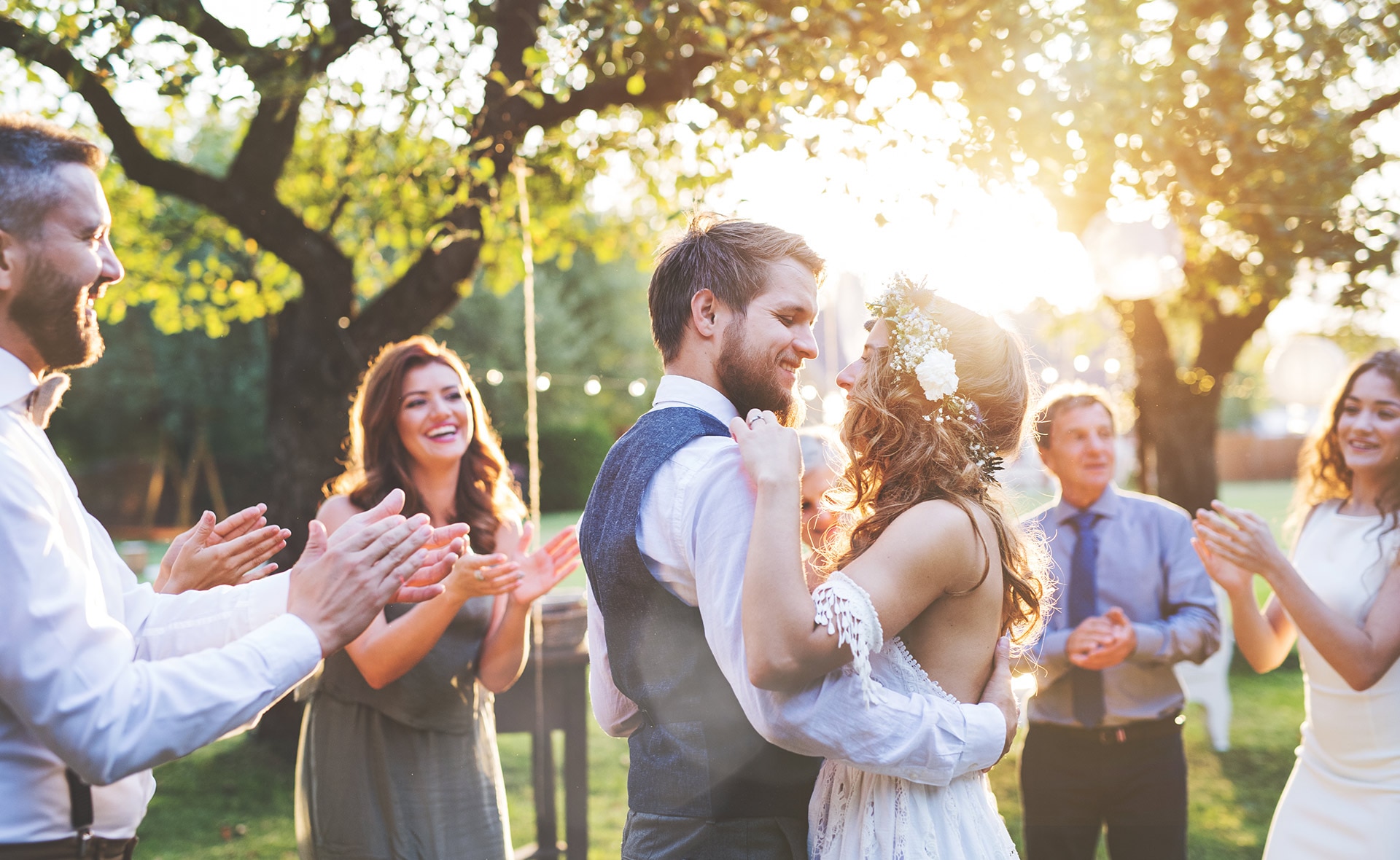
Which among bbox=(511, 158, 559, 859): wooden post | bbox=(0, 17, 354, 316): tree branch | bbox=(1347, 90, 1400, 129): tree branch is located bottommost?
bbox=(511, 158, 559, 859): wooden post

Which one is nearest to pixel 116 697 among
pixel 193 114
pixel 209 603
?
pixel 209 603

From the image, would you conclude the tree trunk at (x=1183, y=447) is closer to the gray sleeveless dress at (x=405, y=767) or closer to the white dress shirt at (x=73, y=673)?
the gray sleeveless dress at (x=405, y=767)

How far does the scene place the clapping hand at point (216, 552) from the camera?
7.41 feet

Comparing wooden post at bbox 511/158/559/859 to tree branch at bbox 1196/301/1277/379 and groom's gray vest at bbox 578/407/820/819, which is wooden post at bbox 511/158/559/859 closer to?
groom's gray vest at bbox 578/407/820/819

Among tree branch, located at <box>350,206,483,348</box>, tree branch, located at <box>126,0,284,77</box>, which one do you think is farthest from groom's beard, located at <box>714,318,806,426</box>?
tree branch, located at <box>350,206,483,348</box>

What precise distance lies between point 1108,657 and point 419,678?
233cm

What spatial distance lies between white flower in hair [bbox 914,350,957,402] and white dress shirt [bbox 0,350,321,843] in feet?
4.44

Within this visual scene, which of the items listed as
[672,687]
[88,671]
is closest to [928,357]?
[672,687]

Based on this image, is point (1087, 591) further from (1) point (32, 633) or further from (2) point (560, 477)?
(2) point (560, 477)

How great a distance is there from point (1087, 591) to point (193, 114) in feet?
31.5

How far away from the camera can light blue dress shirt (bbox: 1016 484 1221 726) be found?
3.51 metres

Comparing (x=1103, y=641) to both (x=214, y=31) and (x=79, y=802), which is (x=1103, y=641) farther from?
(x=214, y=31)

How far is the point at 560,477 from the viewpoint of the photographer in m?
22.2

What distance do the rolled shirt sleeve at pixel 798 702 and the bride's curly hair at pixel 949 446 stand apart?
1.19 feet
